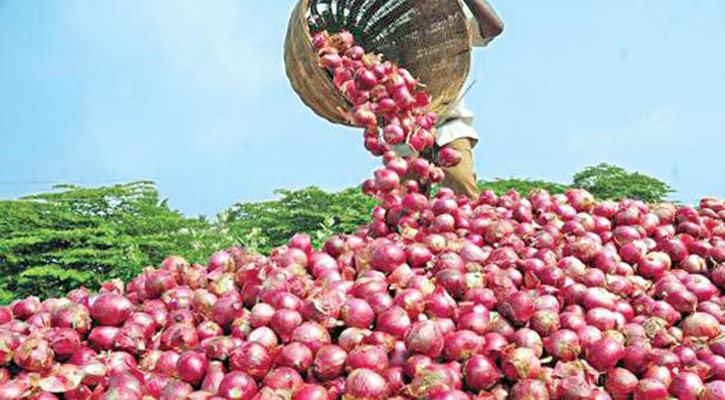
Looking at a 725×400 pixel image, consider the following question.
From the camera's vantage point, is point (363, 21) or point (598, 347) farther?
point (363, 21)

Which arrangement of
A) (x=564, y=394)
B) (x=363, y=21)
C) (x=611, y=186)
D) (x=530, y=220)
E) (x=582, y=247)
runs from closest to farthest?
(x=564, y=394) < (x=582, y=247) < (x=530, y=220) < (x=363, y=21) < (x=611, y=186)

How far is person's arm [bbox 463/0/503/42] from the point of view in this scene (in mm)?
3797

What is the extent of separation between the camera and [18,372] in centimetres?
160

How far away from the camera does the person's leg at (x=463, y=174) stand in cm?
441

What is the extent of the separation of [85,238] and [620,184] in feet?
33.4

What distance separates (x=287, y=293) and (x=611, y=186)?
12245 mm

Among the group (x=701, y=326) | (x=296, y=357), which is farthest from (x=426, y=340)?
(x=701, y=326)

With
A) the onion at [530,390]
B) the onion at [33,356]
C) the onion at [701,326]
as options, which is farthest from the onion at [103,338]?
the onion at [701,326]

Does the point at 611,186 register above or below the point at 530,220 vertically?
above

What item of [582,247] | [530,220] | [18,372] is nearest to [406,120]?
[530,220]

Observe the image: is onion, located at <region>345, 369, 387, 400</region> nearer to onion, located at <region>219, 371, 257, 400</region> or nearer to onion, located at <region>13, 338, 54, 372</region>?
onion, located at <region>219, 371, 257, 400</region>

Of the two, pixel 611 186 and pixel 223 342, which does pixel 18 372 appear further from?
pixel 611 186

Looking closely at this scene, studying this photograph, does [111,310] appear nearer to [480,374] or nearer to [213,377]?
[213,377]

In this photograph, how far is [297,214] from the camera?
959cm
